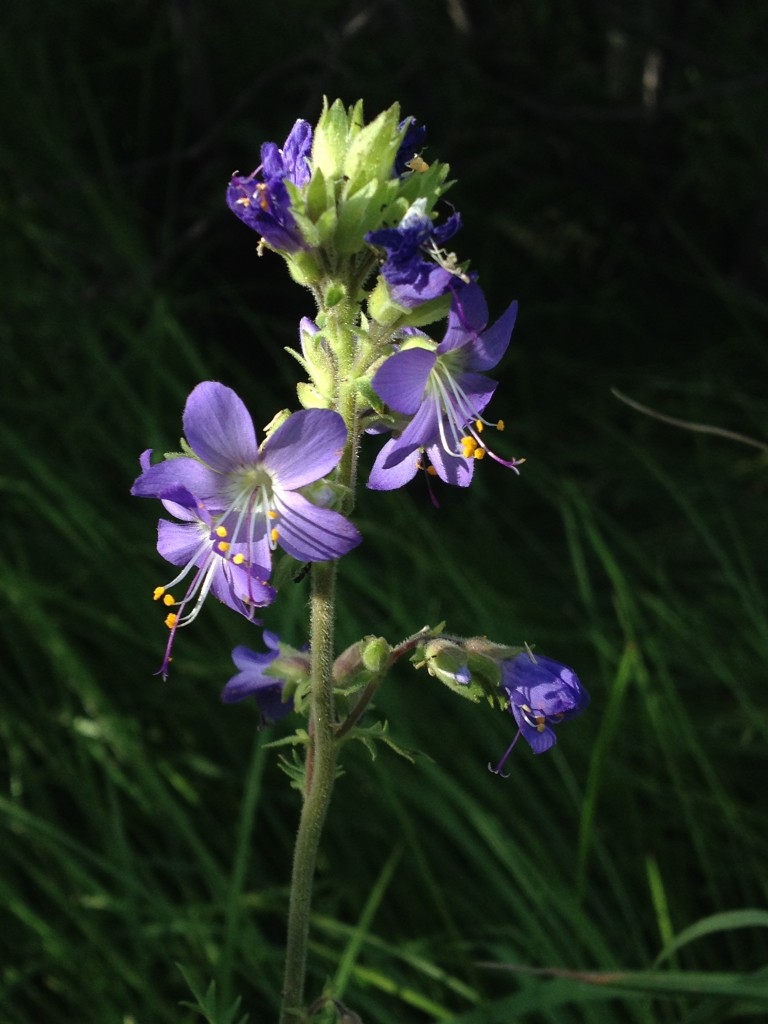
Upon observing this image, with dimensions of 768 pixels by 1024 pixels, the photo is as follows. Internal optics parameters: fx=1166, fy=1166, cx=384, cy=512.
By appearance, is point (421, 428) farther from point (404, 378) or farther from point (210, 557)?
point (210, 557)

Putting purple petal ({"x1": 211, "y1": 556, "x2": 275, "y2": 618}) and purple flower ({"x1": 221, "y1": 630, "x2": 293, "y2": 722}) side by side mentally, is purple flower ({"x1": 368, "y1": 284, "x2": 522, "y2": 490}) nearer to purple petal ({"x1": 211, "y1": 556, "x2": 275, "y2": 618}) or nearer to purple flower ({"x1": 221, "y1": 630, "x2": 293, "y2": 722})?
purple petal ({"x1": 211, "y1": 556, "x2": 275, "y2": 618})

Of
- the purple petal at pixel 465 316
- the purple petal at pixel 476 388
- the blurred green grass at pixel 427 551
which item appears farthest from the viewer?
the blurred green grass at pixel 427 551

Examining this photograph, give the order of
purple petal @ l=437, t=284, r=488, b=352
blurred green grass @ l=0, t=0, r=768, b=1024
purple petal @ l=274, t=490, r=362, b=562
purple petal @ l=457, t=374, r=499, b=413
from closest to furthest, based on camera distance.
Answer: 1. purple petal @ l=274, t=490, r=362, b=562
2. purple petal @ l=437, t=284, r=488, b=352
3. purple petal @ l=457, t=374, r=499, b=413
4. blurred green grass @ l=0, t=0, r=768, b=1024

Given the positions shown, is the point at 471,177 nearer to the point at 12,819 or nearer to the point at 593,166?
the point at 593,166

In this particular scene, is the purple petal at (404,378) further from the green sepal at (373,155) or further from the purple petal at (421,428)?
the green sepal at (373,155)

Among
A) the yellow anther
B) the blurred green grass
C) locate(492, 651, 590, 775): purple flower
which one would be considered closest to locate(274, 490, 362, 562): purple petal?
the yellow anther

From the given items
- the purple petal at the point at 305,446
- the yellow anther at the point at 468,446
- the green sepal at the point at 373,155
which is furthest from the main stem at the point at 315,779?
the green sepal at the point at 373,155

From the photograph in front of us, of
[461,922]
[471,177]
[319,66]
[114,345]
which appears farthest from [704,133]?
[461,922]
